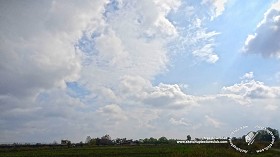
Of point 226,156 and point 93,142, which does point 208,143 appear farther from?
point 93,142

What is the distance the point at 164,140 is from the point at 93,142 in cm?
4361

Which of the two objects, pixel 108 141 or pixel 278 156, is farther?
pixel 108 141

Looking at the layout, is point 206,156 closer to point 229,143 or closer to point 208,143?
point 229,143

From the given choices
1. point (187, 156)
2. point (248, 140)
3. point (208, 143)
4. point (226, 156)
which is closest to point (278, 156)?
point (226, 156)

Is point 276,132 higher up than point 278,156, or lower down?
higher up

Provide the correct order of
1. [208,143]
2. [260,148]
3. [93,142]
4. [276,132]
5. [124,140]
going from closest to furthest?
[260,148] → [208,143] → [276,132] → [93,142] → [124,140]

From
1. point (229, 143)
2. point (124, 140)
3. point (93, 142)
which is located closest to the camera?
point (229, 143)

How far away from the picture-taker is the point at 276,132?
14138 centimetres

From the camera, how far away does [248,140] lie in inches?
2618

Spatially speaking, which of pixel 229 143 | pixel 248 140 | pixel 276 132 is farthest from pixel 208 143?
pixel 276 132

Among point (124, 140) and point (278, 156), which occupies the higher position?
A: point (124, 140)

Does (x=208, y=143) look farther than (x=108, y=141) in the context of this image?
No

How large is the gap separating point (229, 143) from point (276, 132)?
75.5 m

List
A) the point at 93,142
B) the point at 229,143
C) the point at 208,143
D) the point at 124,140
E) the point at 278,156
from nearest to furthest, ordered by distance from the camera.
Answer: the point at 278,156 → the point at 229,143 → the point at 208,143 → the point at 93,142 → the point at 124,140
